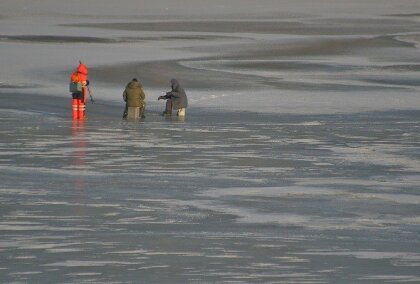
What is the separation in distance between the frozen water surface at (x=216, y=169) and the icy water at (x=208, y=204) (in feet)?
0.08

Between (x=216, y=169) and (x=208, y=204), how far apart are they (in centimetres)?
376

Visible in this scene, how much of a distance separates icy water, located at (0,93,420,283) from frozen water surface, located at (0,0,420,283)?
0.03m

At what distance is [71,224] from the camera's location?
14375 mm

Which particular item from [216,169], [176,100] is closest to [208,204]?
[216,169]

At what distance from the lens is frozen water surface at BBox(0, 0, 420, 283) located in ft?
40.4

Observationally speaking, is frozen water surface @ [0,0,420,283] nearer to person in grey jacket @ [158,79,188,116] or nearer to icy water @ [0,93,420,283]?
icy water @ [0,93,420,283]

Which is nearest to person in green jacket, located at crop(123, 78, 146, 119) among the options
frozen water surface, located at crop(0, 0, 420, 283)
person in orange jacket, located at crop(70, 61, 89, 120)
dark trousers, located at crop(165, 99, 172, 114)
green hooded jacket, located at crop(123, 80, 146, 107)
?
green hooded jacket, located at crop(123, 80, 146, 107)

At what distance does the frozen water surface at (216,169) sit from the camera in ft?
40.4

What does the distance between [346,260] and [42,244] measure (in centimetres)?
262

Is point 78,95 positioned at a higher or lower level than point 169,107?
higher

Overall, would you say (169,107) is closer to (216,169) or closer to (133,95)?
(133,95)

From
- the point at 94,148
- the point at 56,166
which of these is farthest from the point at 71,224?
the point at 94,148

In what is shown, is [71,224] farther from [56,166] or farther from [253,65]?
[253,65]

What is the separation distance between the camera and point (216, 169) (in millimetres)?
19859
